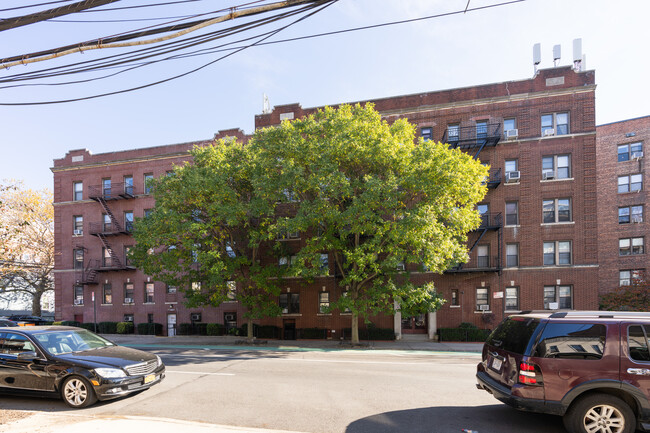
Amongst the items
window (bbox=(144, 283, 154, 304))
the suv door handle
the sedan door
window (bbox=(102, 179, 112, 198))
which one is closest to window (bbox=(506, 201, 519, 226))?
the suv door handle

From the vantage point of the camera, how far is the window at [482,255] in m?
23.3

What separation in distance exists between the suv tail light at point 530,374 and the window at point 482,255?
61.3 feet

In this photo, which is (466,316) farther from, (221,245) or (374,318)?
(221,245)

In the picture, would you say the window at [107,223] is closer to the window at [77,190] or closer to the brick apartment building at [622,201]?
the window at [77,190]

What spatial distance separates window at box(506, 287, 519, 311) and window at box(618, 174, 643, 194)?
16.1 metres

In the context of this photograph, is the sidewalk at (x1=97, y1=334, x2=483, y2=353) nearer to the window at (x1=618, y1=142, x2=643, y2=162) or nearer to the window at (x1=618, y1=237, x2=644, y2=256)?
the window at (x1=618, y1=237, x2=644, y2=256)

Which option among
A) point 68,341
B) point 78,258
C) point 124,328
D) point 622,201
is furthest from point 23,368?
point 622,201

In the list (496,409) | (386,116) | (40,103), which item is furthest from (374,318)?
(40,103)

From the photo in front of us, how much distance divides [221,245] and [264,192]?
16.4 feet

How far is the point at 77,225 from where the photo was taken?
31.2 m

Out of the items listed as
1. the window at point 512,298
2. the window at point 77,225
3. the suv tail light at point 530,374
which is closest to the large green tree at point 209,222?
the window at point 77,225

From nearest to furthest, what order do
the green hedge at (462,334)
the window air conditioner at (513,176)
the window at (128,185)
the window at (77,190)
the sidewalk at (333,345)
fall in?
the sidewalk at (333,345) < the green hedge at (462,334) < the window air conditioner at (513,176) < the window at (128,185) < the window at (77,190)

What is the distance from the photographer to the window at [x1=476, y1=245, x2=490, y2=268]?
2333cm

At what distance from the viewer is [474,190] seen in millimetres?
17484
